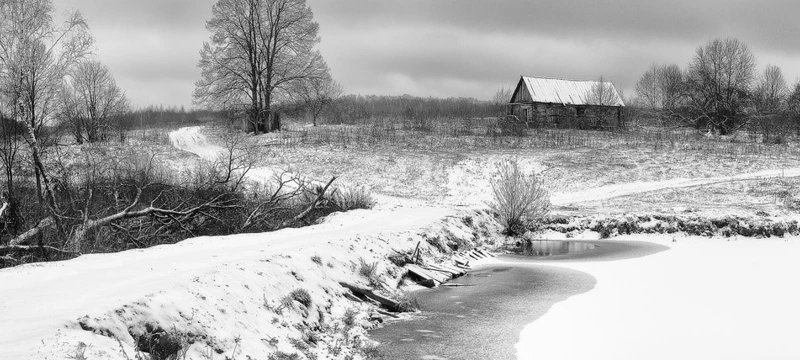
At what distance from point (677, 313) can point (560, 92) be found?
54.1 metres

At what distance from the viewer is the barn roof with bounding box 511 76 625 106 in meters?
60.2

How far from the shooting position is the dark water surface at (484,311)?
26.4 ft

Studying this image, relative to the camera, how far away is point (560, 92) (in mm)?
61531

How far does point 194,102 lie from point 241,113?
12.0ft

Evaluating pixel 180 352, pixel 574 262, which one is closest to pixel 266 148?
pixel 574 262

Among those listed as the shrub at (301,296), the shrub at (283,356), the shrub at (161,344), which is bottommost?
the shrub at (283,356)

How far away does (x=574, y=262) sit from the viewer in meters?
15.4

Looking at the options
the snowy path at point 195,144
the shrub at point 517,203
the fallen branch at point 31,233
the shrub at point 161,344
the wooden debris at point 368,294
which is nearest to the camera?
the shrub at point 161,344

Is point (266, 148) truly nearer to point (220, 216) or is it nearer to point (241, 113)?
point (241, 113)

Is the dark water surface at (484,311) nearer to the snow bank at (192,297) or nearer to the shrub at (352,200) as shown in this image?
the snow bank at (192,297)

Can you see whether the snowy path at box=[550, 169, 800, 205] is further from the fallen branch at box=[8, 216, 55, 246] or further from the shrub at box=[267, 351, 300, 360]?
the shrub at box=[267, 351, 300, 360]

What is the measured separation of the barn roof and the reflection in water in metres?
41.5

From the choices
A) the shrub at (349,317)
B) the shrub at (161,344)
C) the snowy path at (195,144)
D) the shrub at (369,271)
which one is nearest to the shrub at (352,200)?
the shrub at (369,271)

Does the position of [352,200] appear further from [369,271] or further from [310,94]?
[310,94]
